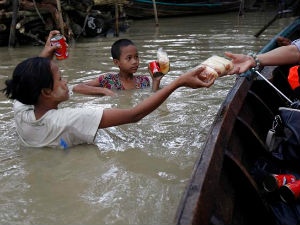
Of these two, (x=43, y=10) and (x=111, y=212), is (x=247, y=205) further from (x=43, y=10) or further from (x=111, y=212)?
(x=43, y=10)

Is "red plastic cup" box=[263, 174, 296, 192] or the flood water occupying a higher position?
"red plastic cup" box=[263, 174, 296, 192]

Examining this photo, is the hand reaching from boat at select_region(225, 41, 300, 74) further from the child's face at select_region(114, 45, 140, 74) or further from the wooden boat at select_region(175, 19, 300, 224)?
the child's face at select_region(114, 45, 140, 74)

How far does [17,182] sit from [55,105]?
0.60m

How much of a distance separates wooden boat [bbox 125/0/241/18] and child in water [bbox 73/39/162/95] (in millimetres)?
8471

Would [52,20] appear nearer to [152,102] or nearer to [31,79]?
[31,79]

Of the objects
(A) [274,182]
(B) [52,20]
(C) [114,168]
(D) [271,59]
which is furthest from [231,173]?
(B) [52,20]

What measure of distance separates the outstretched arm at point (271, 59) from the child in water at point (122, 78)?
150 cm

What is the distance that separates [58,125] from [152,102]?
2.26 ft

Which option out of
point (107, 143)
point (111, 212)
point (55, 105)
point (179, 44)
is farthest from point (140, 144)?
point (179, 44)

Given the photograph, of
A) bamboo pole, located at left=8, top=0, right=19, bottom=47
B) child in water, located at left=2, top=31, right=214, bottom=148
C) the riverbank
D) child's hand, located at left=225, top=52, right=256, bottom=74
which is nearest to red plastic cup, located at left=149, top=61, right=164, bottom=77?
child's hand, located at left=225, top=52, right=256, bottom=74

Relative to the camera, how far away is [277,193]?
2061 millimetres

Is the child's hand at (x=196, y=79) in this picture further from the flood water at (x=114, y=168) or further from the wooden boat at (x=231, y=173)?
the flood water at (x=114, y=168)

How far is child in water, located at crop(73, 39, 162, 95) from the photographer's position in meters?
4.16

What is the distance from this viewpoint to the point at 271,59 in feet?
8.89
